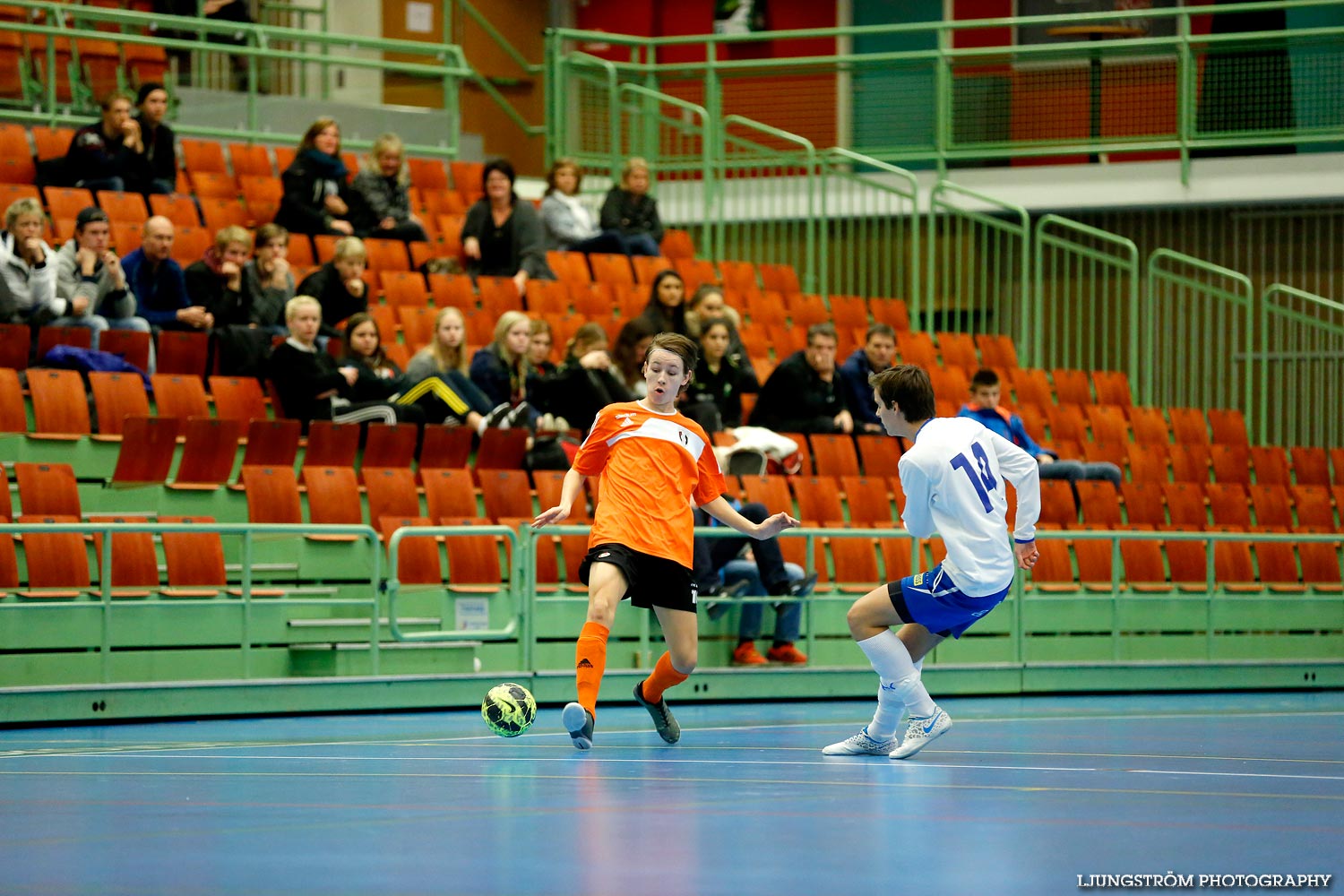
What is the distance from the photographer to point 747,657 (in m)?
10.2

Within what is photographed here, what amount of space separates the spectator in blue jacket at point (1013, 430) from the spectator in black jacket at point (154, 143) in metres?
6.49

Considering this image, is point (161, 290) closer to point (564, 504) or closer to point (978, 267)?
point (564, 504)

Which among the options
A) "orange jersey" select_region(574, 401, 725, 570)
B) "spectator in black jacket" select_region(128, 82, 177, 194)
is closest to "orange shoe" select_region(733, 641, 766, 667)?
"orange jersey" select_region(574, 401, 725, 570)

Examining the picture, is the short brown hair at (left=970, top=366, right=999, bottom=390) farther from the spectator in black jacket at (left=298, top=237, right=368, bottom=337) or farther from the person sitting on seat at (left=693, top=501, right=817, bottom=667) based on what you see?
the spectator in black jacket at (left=298, top=237, right=368, bottom=337)

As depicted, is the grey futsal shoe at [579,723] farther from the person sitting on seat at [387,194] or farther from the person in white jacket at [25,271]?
the person sitting on seat at [387,194]

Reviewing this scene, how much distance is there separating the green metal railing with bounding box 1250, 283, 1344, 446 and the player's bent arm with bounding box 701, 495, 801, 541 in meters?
9.66

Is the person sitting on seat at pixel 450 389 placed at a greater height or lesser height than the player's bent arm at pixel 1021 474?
greater

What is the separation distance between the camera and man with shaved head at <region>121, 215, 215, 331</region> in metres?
11.5

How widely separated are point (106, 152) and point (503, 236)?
3.17 meters

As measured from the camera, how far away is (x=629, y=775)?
6.34 metres

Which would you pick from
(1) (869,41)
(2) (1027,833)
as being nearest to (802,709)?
(2) (1027,833)

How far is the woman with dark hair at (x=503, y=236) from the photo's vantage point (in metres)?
14.0

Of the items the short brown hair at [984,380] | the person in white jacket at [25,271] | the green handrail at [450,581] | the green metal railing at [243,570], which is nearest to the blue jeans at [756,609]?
the green handrail at [450,581]

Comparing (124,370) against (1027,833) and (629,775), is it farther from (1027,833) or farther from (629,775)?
(1027,833)
